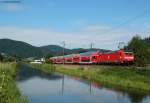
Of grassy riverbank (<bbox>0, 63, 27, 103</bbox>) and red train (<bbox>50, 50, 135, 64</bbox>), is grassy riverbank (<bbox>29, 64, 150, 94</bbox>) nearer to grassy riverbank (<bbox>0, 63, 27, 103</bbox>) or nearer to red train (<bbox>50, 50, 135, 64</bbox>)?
red train (<bbox>50, 50, 135, 64</bbox>)

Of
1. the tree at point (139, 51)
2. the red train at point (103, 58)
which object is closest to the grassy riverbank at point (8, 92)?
the red train at point (103, 58)

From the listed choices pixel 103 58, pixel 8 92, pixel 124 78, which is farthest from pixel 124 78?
pixel 103 58

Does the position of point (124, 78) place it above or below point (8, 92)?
above

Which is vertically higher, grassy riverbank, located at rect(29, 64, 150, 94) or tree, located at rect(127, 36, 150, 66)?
tree, located at rect(127, 36, 150, 66)

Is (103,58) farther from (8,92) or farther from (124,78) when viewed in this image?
(8,92)

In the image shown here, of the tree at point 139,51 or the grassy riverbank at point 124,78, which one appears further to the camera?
the tree at point 139,51

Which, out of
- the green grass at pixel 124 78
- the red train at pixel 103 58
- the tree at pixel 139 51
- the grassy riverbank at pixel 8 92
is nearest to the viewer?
the grassy riverbank at pixel 8 92

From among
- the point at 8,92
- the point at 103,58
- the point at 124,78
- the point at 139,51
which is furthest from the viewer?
the point at 139,51

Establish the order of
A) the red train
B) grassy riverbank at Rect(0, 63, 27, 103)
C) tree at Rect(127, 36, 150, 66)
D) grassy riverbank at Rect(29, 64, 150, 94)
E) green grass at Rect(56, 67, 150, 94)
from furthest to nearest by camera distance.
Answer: tree at Rect(127, 36, 150, 66), the red train, grassy riverbank at Rect(29, 64, 150, 94), green grass at Rect(56, 67, 150, 94), grassy riverbank at Rect(0, 63, 27, 103)

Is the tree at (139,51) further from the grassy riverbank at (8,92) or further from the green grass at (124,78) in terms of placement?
the grassy riverbank at (8,92)

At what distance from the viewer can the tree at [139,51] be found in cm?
7381

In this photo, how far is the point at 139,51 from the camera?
264 ft

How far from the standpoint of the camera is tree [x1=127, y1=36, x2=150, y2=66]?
2906 inches

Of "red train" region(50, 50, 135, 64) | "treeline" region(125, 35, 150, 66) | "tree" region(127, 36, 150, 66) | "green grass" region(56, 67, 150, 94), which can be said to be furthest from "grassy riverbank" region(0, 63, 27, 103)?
"tree" region(127, 36, 150, 66)
